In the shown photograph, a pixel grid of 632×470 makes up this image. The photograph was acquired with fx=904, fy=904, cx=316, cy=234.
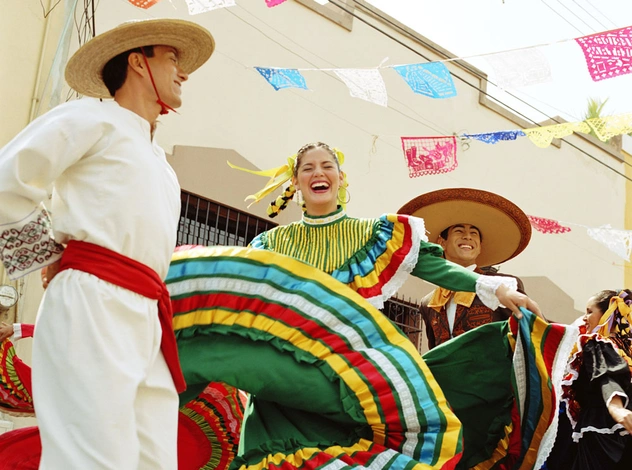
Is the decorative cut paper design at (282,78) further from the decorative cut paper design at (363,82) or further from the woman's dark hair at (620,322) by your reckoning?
the woman's dark hair at (620,322)

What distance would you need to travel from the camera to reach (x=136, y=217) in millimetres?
2529

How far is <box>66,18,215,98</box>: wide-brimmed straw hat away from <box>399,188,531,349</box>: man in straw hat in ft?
7.02

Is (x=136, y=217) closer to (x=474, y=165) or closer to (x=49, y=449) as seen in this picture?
(x=49, y=449)

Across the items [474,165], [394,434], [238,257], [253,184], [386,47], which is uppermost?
[386,47]

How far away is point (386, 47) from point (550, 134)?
8.52 ft

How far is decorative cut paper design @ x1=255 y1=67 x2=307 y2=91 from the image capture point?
7.22 metres

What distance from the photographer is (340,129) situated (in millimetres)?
8844

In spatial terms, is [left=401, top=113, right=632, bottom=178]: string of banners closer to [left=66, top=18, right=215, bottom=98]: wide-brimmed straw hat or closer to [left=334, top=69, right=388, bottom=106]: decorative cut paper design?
[left=334, top=69, right=388, bottom=106]: decorative cut paper design

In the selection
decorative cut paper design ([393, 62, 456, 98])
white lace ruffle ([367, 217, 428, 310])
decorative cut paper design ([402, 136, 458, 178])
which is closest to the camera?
white lace ruffle ([367, 217, 428, 310])

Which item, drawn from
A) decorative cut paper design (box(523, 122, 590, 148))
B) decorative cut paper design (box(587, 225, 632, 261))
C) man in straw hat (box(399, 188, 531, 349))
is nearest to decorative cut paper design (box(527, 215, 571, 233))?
decorative cut paper design (box(587, 225, 632, 261))

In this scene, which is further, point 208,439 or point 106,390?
point 208,439

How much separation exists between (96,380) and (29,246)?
0.48m

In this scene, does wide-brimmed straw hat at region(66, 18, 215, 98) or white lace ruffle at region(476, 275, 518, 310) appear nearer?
wide-brimmed straw hat at region(66, 18, 215, 98)

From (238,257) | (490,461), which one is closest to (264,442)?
(238,257)
